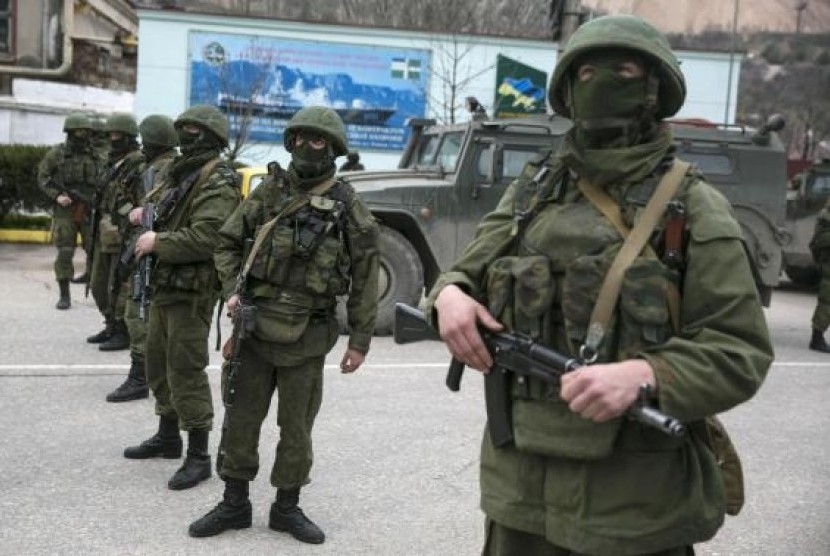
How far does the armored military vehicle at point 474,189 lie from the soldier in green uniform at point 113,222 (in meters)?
2.28

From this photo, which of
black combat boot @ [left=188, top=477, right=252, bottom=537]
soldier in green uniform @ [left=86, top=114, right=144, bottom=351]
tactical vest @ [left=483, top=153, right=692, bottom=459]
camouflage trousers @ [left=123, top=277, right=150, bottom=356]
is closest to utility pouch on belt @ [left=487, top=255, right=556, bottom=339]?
tactical vest @ [left=483, top=153, right=692, bottom=459]

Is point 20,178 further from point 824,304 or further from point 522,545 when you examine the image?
point 522,545

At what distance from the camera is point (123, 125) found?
280 inches

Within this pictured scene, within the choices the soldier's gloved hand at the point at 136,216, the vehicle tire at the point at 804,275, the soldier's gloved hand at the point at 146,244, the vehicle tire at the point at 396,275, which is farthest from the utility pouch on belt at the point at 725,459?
the vehicle tire at the point at 804,275

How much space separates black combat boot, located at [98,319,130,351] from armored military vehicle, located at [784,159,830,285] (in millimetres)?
9649

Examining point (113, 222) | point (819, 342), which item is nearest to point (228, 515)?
point (113, 222)

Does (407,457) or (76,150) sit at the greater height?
(76,150)

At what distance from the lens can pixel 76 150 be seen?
9.38 m

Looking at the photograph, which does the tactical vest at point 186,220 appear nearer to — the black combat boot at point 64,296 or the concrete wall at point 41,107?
the black combat boot at point 64,296

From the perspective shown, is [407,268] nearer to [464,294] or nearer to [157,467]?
[157,467]

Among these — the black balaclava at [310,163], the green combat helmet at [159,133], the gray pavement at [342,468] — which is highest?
the green combat helmet at [159,133]

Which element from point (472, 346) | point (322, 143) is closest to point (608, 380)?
point (472, 346)

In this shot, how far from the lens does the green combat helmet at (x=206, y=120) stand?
4.73 m

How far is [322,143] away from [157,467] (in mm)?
2020
